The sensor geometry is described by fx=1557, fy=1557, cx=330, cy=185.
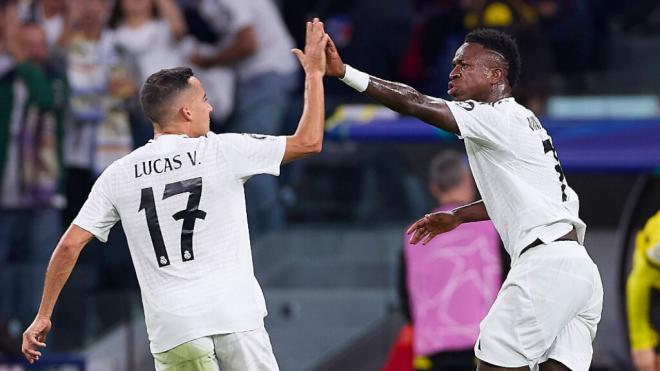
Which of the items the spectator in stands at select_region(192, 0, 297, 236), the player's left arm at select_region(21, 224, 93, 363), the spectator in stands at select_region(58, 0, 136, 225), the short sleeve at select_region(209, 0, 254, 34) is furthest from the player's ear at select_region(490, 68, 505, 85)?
the spectator in stands at select_region(58, 0, 136, 225)

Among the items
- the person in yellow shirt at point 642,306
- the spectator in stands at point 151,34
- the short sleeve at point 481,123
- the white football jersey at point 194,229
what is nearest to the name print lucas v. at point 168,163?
the white football jersey at point 194,229

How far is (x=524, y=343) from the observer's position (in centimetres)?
683

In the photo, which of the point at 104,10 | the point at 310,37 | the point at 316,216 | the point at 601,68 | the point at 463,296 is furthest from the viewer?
the point at 601,68

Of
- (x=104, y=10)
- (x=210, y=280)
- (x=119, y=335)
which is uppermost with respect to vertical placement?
(x=104, y=10)

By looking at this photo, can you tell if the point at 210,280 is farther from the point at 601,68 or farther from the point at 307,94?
the point at 601,68

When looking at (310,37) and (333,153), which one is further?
(333,153)

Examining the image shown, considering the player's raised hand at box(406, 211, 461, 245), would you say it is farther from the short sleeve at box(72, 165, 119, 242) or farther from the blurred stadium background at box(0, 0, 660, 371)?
the blurred stadium background at box(0, 0, 660, 371)

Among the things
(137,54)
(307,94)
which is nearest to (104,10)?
(137,54)

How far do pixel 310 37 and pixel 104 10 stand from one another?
230 inches

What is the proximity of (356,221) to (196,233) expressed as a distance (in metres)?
4.40

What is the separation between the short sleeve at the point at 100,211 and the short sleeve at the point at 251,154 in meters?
0.55

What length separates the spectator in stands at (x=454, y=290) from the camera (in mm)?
9250

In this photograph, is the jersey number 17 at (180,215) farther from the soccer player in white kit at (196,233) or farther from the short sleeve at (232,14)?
the short sleeve at (232,14)

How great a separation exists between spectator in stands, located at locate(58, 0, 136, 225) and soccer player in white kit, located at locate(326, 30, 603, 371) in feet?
17.9
